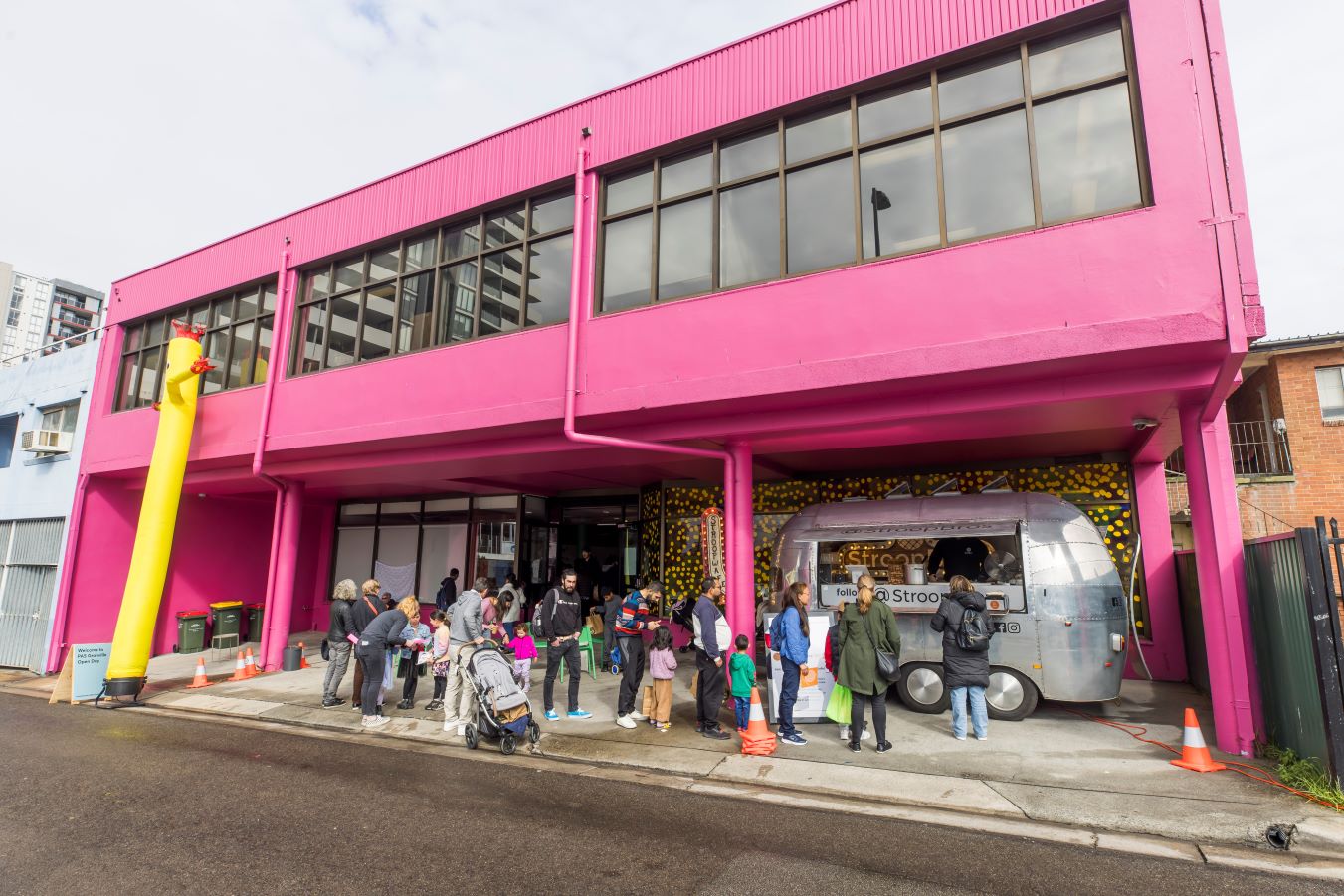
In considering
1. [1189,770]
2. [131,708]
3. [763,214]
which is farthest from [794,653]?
[131,708]

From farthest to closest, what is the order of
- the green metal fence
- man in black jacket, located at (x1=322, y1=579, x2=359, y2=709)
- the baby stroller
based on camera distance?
man in black jacket, located at (x1=322, y1=579, x2=359, y2=709) < the baby stroller < the green metal fence

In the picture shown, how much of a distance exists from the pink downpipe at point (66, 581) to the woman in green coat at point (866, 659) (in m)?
17.1

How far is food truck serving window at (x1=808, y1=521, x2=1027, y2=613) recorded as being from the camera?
8617 mm

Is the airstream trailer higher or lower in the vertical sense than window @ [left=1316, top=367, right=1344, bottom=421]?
lower

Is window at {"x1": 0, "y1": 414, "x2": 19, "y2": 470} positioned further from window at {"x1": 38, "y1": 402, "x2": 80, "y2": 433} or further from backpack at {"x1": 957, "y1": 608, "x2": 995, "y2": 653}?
backpack at {"x1": 957, "y1": 608, "x2": 995, "y2": 653}

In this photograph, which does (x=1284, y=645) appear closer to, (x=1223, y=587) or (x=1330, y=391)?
(x=1223, y=587)

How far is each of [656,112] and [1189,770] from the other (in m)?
9.99

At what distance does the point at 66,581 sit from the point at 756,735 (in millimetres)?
16363

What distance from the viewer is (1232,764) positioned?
6.61 m

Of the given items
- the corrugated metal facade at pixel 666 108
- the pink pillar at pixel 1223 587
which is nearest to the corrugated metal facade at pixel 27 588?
the corrugated metal facade at pixel 666 108

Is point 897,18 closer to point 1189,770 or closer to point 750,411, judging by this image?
point 750,411

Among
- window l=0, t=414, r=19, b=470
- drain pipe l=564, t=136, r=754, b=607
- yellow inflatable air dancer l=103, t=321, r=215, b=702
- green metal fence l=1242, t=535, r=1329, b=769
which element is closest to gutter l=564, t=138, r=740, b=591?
drain pipe l=564, t=136, r=754, b=607

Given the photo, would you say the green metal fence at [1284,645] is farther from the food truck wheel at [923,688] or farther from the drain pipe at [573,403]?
the drain pipe at [573,403]

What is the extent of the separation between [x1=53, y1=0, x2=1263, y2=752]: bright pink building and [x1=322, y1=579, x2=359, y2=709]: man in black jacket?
8.68 ft
